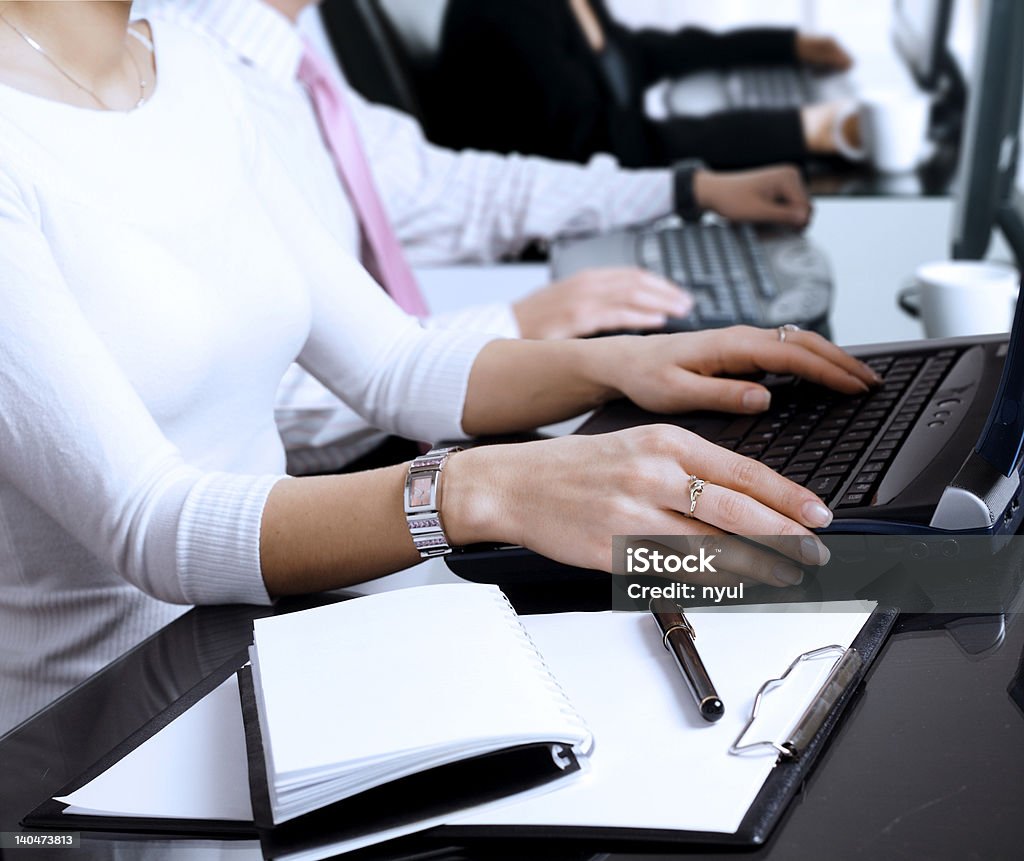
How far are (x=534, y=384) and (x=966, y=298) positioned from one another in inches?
16.9

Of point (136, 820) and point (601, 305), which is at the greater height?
point (136, 820)

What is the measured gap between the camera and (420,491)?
72cm

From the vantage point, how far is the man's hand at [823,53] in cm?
206

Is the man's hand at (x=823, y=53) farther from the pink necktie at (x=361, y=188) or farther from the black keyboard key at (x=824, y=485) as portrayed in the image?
the black keyboard key at (x=824, y=485)

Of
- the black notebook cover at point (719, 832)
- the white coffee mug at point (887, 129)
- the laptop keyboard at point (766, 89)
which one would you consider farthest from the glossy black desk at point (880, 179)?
the black notebook cover at point (719, 832)

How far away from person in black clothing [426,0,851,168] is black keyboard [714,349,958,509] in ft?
4.37

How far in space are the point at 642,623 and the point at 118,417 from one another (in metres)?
0.36

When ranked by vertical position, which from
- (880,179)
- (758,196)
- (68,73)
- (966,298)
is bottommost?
(880,179)

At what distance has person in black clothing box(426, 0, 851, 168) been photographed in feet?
6.79

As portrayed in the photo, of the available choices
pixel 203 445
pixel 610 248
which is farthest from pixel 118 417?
pixel 610 248

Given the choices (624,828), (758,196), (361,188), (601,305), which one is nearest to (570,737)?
(624,828)

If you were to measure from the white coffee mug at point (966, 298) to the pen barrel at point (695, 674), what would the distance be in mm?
600

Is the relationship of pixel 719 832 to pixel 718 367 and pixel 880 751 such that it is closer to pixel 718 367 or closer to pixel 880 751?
pixel 880 751
